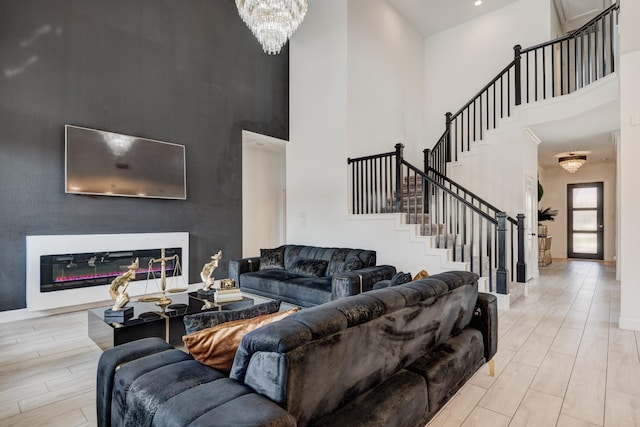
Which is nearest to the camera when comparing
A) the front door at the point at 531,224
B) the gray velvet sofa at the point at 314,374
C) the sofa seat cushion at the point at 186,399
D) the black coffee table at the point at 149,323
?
the sofa seat cushion at the point at 186,399

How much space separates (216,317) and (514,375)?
2282mm

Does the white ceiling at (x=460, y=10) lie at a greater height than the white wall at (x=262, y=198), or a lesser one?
greater

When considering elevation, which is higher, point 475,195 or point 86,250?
point 475,195

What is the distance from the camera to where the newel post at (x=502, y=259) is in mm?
4320

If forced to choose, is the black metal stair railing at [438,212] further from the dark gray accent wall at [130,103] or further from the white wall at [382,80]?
the dark gray accent wall at [130,103]

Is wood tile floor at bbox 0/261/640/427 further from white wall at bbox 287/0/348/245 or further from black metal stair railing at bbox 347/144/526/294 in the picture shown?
white wall at bbox 287/0/348/245

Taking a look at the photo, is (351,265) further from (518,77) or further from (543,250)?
(543,250)

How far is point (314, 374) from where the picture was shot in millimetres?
1130

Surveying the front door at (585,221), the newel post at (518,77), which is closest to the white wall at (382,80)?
the newel post at (518,77)

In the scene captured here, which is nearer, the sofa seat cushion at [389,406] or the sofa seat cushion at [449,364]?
the sofa seat cushion at [389,406]

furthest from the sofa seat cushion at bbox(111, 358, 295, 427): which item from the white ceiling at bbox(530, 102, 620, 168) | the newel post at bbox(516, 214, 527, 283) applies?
the white ceiling at bbox(530, 102, 620, 168)

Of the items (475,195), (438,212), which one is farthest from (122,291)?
(475,195)

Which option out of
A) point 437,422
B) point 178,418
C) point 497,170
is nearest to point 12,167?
point 178,418

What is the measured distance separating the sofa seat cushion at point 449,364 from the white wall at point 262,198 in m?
6.36
